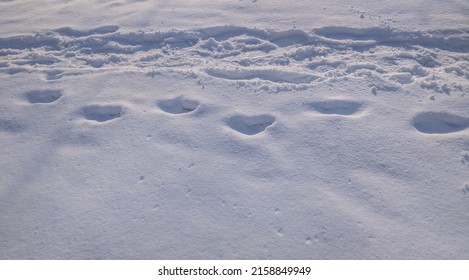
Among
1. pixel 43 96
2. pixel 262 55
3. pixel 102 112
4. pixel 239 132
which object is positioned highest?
pixel 262 55

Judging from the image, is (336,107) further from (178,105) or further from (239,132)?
(178,105)

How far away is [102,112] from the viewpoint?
273 cm

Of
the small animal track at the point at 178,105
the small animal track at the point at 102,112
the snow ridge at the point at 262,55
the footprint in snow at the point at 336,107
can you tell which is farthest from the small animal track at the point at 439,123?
the small animal track at the point at 102,112

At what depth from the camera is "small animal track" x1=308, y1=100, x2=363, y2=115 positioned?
8.50 ft

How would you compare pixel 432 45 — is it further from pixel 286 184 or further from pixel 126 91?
pixel 126 91

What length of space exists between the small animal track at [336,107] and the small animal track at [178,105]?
781mm

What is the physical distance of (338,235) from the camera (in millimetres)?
1944

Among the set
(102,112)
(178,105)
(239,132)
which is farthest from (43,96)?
(239,132)

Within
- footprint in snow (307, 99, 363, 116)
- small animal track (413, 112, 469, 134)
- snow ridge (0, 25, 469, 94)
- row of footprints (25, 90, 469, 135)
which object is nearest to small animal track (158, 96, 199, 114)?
row of footprints (25, 90, 469, 135)

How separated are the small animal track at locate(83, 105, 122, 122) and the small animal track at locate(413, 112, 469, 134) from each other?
75.6 inches

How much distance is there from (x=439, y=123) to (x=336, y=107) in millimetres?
625

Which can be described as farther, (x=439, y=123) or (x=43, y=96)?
(x=43, y=96)

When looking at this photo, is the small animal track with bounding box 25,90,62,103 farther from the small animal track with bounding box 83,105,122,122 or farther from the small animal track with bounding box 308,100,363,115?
the small animal track with bounding box 308,100,363,115
